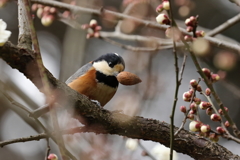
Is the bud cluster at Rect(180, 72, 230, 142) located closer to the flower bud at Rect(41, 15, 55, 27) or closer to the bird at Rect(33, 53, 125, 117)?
the bird at Rect(33, 53, 125, 117)

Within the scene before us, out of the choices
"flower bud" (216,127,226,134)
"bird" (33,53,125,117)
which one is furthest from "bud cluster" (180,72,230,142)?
"bird" (33,53,125,117)

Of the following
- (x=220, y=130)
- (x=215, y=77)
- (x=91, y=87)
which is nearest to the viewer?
(x=220, y=130)

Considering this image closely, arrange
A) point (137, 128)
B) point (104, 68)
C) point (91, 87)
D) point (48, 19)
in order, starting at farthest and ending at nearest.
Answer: point (48, 19)
point (104, 68)
point (91, 87)
point (137, 128)

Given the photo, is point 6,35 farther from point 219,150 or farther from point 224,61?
point 224,61

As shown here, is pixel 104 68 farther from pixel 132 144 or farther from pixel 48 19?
pixel 132 144

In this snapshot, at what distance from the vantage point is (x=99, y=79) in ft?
10.1

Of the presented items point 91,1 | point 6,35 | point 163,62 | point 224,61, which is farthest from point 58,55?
point 6,35

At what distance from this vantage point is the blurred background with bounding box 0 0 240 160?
6.37 ft

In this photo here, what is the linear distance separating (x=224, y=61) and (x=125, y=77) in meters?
1.16

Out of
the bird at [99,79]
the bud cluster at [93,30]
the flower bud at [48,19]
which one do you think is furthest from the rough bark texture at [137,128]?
the flower bud at [48,19]

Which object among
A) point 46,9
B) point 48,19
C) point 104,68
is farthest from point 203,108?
point 46,9

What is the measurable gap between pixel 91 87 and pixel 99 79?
0.43 feet

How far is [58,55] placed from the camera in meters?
5.93

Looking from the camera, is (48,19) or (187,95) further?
(48,19)
